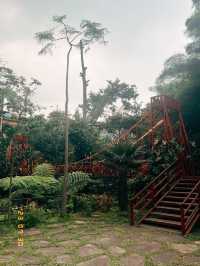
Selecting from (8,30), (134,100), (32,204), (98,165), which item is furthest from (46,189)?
(134,100)

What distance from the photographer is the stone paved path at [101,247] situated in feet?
16.9

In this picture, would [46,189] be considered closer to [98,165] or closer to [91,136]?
[98,165]

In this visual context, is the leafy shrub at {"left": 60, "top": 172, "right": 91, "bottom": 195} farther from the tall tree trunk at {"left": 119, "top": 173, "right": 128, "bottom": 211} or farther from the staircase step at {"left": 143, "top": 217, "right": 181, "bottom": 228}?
the staircase step at {"left": 143, "top": 217, "right": 181, "bottom": 228}

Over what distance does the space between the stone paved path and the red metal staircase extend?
1.34 ft

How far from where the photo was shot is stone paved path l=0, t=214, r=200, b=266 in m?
5.14

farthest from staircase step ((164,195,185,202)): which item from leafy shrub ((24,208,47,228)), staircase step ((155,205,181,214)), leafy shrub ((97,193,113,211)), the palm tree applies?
leafy shrub ((24,208,47,228))

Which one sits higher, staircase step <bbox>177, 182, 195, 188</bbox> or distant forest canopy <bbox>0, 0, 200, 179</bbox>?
distant forest canopy <bbox>0, 0, 200, 179</bbox>

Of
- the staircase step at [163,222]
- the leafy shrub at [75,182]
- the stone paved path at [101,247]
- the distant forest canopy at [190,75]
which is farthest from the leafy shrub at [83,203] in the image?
the distant forest canopy at [190,75]

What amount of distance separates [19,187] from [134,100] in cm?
2334

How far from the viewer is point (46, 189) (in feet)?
33.8

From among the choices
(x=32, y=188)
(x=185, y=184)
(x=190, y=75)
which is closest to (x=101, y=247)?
(x=32, y=188)

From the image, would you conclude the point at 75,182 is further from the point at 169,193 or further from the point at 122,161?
the point at 169,193

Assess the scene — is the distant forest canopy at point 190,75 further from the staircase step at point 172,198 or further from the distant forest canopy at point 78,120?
the staircase step at point 172,198

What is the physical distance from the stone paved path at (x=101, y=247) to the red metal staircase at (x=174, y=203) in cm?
41
